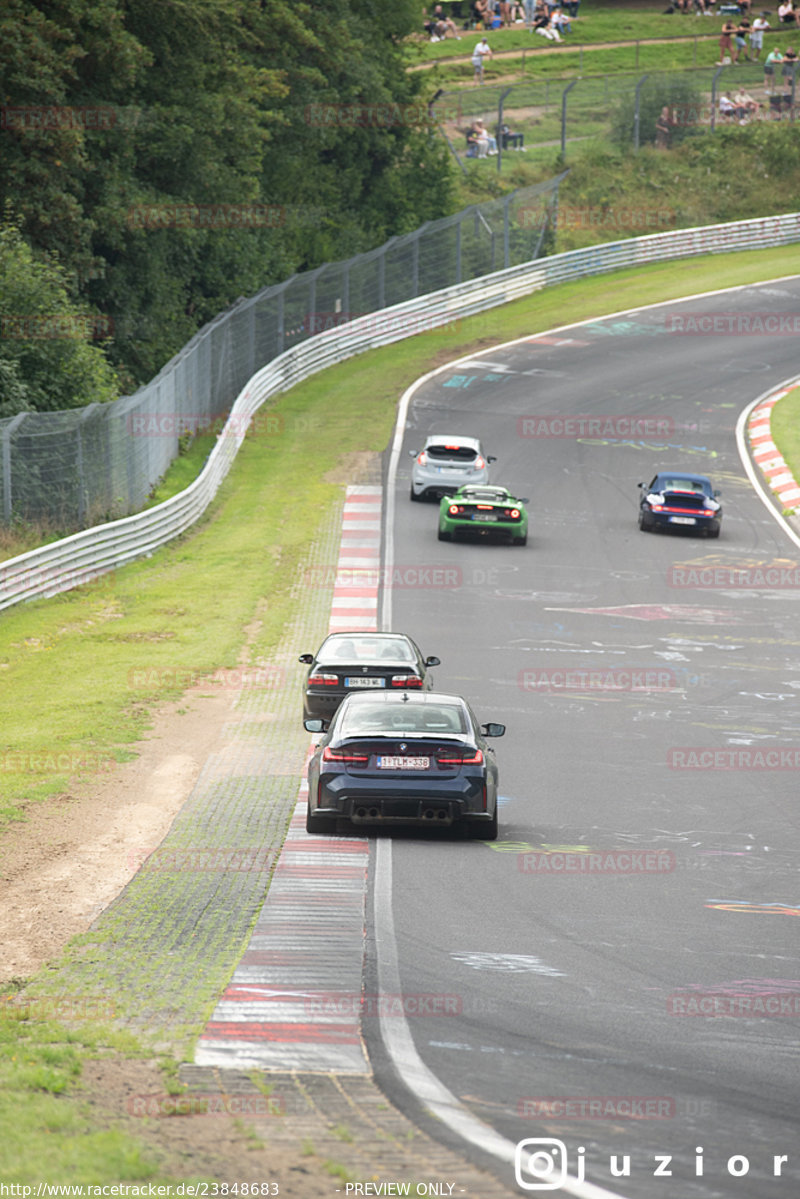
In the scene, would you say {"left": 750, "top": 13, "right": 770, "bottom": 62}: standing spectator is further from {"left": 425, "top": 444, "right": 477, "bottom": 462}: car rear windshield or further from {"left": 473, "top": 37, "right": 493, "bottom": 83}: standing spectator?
{"left": 425, "top": 444, "right": 477, "bottom": 462}: car rear windshield

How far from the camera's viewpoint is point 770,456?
39500mm

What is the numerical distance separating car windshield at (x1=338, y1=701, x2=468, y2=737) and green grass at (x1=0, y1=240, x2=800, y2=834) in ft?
10.9

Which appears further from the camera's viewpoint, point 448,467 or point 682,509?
point 448,467

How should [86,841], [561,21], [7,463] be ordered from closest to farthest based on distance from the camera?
[86,841] < [7,463] < [561,21]

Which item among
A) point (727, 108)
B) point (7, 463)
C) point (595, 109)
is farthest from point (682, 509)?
point (727, 108)

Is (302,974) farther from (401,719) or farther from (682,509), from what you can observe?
(682,509)

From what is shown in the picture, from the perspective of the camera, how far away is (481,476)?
1332 inches

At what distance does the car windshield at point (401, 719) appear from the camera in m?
12.5

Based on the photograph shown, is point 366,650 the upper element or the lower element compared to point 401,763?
lower

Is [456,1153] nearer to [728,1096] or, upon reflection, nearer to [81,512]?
[728,1096]

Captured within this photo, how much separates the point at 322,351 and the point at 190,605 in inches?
986

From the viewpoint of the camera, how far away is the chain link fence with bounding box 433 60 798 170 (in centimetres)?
6688

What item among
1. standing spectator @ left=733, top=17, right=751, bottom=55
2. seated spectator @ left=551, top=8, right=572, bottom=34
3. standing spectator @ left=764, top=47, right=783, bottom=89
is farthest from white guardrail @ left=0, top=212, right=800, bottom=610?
seated spectator @ left=551, top=8, right=572, bottom=34

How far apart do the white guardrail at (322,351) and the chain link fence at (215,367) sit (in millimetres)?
699
